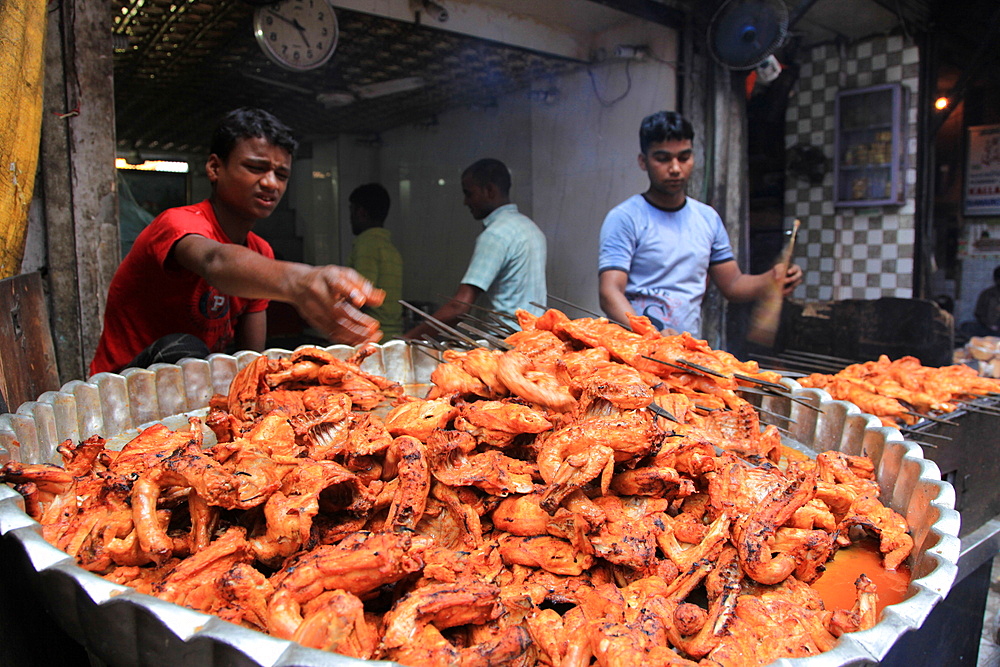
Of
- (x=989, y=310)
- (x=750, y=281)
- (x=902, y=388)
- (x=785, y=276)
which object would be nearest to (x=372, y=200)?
(x=750, y=281)

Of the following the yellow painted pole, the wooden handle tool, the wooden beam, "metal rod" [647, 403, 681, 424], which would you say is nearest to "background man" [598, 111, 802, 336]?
the wooden handle tool

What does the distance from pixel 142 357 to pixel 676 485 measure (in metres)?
2.53

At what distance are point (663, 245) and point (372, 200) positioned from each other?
10.9 feet

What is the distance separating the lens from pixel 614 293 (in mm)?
4438

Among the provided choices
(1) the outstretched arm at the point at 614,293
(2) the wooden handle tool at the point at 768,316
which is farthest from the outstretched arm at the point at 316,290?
(2) the wooden handle tool at the point at 768,316

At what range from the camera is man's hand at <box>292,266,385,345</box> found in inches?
73.1

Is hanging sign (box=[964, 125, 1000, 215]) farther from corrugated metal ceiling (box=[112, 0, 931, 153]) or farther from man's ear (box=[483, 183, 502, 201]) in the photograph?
man's ear (box=[483, 183, 502, 201])

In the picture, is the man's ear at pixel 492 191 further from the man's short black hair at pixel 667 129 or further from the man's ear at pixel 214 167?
the man's ear at pixel 214 167

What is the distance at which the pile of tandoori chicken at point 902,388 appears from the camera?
335 cm

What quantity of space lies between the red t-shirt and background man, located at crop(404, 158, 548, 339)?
2.04 meters

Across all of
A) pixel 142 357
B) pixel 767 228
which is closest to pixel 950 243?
pixel 767 228

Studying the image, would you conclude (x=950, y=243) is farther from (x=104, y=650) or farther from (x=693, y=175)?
(x=104, y=650)

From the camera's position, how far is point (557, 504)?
1573 mm

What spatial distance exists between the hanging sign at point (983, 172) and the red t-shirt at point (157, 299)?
1049 centimetres
